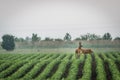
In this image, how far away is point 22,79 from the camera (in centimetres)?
833

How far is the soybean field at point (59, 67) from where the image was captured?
8.62 meters

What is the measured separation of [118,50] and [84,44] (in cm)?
133

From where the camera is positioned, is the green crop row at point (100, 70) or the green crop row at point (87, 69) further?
the green crop row at point (87, 69)

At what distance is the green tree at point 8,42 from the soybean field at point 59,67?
307 millimetres

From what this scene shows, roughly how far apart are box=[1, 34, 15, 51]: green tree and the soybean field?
0.31m

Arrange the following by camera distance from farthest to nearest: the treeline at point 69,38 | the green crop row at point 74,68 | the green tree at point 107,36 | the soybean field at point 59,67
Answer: the treeline at point 69,38
the green tree at point 107,36
the soybean field at point 59,67
the green crop row at point 74,68

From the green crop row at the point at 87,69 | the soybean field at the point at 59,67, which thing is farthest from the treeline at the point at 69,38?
the green crop row at the point at 87,69

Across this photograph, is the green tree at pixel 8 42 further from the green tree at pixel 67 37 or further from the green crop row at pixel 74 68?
the green crop row at pixel 74 68

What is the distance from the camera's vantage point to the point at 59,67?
32.0ft

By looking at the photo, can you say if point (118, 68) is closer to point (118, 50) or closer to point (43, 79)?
point (118, 50)

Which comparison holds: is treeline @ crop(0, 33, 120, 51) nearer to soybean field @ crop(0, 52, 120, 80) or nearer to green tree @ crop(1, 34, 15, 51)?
green tree @ crop(1, 34, 15, 51)

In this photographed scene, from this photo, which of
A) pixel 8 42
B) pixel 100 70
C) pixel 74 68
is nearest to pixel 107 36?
pixel 100 70

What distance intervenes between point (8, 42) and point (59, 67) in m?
2.29

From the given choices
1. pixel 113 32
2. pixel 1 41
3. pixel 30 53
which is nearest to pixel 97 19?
pixel 113 32
